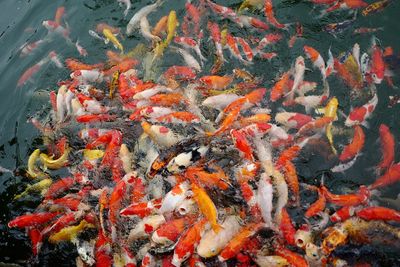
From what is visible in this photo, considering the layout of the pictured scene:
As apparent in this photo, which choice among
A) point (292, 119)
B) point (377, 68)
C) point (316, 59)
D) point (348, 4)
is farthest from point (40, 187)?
point (348, 4)

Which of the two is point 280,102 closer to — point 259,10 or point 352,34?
point 352,34

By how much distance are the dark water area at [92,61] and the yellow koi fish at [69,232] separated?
214mm

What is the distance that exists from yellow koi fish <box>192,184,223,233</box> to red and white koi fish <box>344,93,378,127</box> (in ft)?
9.77

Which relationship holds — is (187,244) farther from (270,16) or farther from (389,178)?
(270,16)

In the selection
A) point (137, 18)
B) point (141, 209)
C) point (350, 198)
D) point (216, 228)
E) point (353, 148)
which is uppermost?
point (137, 18)

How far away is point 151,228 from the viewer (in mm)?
5938

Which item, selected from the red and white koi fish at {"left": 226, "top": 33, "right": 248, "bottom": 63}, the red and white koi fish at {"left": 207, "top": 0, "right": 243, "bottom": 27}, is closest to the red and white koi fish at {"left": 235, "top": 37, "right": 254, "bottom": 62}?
the red and white koi fish at {"left": 226, "top": 33, "right": 248, "bottom": 63}

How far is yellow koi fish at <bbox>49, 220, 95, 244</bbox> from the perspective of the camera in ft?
20.6

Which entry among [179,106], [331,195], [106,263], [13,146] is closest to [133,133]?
[179,106]

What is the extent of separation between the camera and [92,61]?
9586 mm

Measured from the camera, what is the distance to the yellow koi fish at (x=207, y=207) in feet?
18.4

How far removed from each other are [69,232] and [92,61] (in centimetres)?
480

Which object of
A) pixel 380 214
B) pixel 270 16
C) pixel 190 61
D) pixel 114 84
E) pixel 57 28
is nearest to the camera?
pixel 380 214

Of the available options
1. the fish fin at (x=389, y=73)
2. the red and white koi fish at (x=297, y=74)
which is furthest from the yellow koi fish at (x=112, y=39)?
the fish fin at (x=389, y=73)
